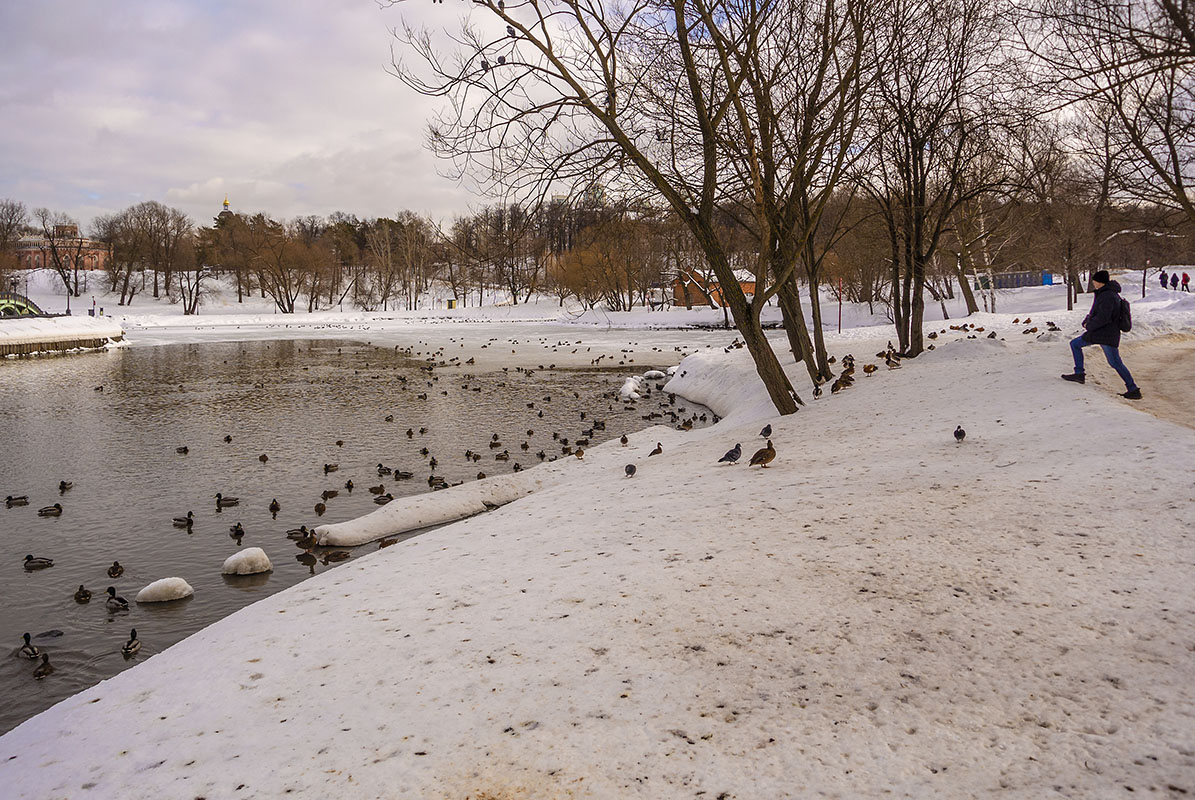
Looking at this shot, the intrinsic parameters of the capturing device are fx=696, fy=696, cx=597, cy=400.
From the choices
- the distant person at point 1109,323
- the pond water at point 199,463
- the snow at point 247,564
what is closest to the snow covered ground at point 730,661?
the pond water at point 199,463

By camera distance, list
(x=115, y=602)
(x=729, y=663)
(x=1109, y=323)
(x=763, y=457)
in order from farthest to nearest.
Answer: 1. (x=1109, y=323)
2. (x=763, y=457)
3. (x=115, y=602)
4. (x=729, y=663)

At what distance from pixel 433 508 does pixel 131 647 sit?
411cm

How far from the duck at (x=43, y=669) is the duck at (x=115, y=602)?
105 centimetres

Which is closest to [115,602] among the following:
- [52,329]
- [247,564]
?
[247,564]

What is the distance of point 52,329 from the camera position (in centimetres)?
4022

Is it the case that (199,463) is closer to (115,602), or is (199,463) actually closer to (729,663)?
(115,602)

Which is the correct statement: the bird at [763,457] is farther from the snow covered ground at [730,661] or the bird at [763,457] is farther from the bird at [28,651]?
the bird at [28,651]

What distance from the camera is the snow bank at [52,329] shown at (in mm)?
36769

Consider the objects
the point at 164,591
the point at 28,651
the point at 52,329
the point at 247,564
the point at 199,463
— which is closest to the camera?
the point at 28,651

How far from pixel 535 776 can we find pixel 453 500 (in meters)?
6.91

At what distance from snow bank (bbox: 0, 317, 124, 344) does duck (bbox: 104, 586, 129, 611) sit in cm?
3882

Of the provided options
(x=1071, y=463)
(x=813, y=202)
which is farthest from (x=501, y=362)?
(x=1071, y=463)

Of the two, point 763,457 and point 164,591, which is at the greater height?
point 763,457

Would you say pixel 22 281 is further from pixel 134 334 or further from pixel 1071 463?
pixel 1071 463
